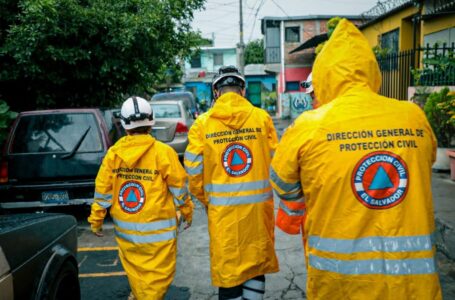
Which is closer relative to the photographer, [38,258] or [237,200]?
[38,258]

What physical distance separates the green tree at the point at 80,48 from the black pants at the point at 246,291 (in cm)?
595

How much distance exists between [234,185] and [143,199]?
2.32 ft

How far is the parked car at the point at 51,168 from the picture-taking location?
Result: 5980mm

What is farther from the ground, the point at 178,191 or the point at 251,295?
the point at 178,191

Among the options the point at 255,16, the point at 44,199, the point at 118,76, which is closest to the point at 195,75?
the point at 255,16

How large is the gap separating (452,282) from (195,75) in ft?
138

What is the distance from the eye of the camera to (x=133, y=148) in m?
3.33

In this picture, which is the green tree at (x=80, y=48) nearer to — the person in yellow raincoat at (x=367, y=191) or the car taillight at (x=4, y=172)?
the car taillight at (x=4, y=172)

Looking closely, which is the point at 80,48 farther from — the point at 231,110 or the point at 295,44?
the point at 295,44

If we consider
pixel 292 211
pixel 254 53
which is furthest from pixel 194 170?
pixel 254 53

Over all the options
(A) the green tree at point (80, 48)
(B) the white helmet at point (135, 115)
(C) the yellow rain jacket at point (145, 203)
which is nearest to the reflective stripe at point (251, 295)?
(C) the yellow rain jacket at point (145, 203)

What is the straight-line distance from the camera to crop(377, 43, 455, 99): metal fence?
8.25 metres

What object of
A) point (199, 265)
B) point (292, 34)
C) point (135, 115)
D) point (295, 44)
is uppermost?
point (292, 34)

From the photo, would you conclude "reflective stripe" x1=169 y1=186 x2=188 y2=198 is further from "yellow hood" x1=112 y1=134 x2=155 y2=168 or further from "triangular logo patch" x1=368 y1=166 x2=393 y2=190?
"triangular logo patch" x1=368 y1=166 x2=393 y2=190
